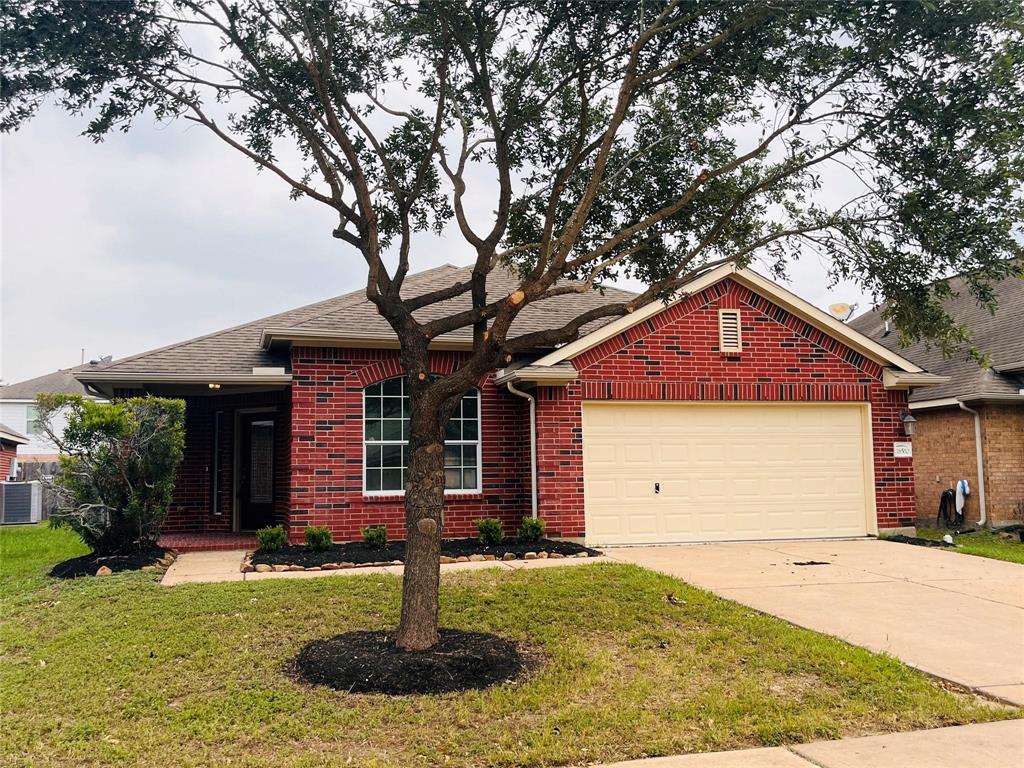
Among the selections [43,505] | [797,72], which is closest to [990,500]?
[797,72]

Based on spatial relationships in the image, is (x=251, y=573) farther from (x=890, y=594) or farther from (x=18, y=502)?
(x=18, y=502)

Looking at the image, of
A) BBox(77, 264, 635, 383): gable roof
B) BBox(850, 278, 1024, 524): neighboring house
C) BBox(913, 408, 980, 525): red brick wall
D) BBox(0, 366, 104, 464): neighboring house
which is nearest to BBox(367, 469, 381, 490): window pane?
BBox(77, 264, 635, 383): gable roof

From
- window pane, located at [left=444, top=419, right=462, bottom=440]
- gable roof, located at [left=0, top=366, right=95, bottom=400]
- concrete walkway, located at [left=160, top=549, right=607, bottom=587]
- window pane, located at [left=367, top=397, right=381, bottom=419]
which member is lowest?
concrete walkway, located at [left=160, top=549, right=607, bottom=587]

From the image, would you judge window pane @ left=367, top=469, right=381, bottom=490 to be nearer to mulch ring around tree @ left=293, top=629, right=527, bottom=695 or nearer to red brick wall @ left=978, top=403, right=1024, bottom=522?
mulch ring around tree @ left=293, top=629, right=527, bottom=695

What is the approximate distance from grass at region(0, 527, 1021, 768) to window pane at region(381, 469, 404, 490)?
4007mm

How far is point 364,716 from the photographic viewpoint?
16.0 ft

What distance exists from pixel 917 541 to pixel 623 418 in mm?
4988

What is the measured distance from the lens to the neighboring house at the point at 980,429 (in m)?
15.2

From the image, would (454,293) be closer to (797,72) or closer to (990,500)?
(797,72)

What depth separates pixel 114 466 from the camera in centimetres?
1062

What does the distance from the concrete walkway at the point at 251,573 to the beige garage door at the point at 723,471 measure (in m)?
2.07

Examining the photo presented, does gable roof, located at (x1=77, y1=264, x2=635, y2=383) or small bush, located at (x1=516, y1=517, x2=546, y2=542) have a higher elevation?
gable roof, located at (x1=77, y1=264, x2=635, y2=383)

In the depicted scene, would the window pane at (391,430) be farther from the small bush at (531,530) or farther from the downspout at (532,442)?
the small bush at (531,530)

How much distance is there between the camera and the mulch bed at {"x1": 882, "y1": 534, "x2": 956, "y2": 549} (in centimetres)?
1231
